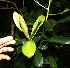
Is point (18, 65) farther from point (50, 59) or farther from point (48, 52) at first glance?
point (48, 52)


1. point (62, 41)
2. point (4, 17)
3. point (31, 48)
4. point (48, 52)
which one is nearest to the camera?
point (31, 48)

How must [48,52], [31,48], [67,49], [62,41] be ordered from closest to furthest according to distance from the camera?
[31,48] → [62,41] → [48,52] → [67,49]

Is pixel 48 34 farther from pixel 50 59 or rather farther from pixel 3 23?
pixel 3 23

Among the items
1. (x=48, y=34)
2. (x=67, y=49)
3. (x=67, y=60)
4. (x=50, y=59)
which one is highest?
(x=48, y=34)

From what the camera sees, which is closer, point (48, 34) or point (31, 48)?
point (31, 48)

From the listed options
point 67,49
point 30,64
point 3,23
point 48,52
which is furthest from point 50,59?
point 3,23

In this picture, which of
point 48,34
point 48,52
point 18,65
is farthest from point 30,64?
point 48,52

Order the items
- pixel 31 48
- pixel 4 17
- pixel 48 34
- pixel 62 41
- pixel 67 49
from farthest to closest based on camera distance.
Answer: pixel 4 17 < pixel 67 49 < pixel 48 34 < pixel 62 41 < pixel 31 48

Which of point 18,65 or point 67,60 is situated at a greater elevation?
point 18,65

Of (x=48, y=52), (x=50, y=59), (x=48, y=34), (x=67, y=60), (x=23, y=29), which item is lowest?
(x=67, y=60)
